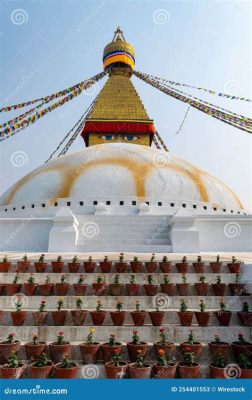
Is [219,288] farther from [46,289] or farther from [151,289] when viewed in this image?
[46,289]

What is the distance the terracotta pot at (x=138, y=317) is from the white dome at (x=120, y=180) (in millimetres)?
10519

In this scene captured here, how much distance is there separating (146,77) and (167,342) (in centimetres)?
3077

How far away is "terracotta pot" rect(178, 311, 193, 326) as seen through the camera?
18.9 feet

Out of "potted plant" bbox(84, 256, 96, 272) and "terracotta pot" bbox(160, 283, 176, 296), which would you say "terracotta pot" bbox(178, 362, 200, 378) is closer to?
"terracotta pot" bbox(160, 283, 176, 296)

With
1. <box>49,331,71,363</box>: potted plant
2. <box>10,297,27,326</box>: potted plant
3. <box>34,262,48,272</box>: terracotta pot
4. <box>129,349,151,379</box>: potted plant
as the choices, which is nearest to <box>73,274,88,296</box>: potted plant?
<box>10,297,27,326</box>: potted plant

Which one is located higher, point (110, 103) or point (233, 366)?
point (110, 103)

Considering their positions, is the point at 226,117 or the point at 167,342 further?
the point at 226,117

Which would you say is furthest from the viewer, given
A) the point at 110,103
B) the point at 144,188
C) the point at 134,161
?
the point at 110,103

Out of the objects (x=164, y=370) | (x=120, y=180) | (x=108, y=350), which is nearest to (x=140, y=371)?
(x=164, y=370)

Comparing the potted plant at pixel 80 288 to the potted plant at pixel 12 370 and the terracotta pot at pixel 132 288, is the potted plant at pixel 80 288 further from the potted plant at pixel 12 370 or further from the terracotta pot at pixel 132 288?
the potted plant at pixel 12 370

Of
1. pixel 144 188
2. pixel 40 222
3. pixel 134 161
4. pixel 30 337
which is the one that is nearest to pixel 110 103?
pixel 134 161

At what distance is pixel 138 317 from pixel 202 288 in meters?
1.80
